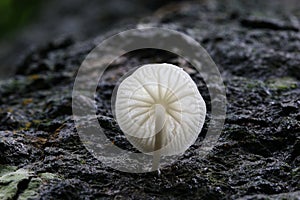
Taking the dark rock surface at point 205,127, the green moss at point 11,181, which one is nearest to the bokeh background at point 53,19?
the dark rock surface at point 205,127

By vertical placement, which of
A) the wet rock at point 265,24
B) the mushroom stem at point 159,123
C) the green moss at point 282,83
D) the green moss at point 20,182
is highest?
the wet rock at point 265,24

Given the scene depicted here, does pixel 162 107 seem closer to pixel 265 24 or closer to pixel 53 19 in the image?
pixel 265 24

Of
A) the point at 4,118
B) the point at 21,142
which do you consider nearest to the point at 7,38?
the point at 4,118

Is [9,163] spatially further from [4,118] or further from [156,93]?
[156,93]

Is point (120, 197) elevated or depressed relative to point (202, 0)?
depressed

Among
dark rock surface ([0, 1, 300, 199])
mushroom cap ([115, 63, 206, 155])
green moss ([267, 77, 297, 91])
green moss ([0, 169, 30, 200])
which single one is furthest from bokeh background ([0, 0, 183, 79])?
mushroom cap ([115, 63, 206, 155])

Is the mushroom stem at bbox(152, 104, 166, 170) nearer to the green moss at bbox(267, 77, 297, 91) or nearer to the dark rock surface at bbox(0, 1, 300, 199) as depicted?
the dark rock surface at bbox(0, 1, 300, 199)

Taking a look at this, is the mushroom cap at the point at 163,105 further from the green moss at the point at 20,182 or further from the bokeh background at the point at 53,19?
the bokeh background at the point at 53,19

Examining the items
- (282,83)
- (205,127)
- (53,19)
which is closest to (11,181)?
(205,127)
